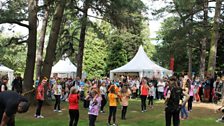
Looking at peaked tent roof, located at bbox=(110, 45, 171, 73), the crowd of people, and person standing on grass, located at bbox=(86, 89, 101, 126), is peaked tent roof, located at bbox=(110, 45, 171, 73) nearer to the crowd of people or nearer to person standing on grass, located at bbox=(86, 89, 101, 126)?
the crowd of people

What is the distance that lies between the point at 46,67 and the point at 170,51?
17.7 metres

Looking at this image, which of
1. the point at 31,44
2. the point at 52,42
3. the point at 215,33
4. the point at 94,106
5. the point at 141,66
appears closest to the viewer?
the point at 94,106

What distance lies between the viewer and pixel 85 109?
2134 centimetres

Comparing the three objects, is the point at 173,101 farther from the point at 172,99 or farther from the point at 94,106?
the point at 94,106

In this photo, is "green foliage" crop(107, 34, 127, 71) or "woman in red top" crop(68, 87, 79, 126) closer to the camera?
"woman in red top" crop(68, 87, 79, 126)

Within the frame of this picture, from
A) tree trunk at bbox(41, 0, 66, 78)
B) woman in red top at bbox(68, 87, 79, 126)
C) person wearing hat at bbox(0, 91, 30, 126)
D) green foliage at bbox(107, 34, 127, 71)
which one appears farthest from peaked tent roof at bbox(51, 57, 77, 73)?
person wearing hat at bbox(0, 91, 30, 126)

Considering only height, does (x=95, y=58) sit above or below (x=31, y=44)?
above

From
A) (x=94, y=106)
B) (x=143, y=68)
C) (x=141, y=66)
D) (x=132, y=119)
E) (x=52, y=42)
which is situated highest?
(x=52, y=42)

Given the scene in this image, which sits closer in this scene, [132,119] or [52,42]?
[132,119]

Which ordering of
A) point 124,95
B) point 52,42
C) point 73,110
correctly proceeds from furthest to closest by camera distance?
1. point 52,42
2. point 124,95
3. point 73,110

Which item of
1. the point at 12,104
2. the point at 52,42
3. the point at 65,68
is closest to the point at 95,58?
the point at 65,68

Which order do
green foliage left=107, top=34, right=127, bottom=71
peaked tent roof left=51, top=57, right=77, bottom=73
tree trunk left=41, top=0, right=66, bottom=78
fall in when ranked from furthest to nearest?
green foliage left=107, top=34, right=127, bottom=71, peaked tent roof left=51, top=57, right=77, bottom=73, tree trunk left=41, top=0, right=66, bottom=78

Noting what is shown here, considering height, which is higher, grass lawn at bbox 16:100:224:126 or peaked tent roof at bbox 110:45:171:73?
peaked tent roof at bbox 110:45:171:73

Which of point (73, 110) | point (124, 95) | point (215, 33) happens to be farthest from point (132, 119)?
point (215, 33)
